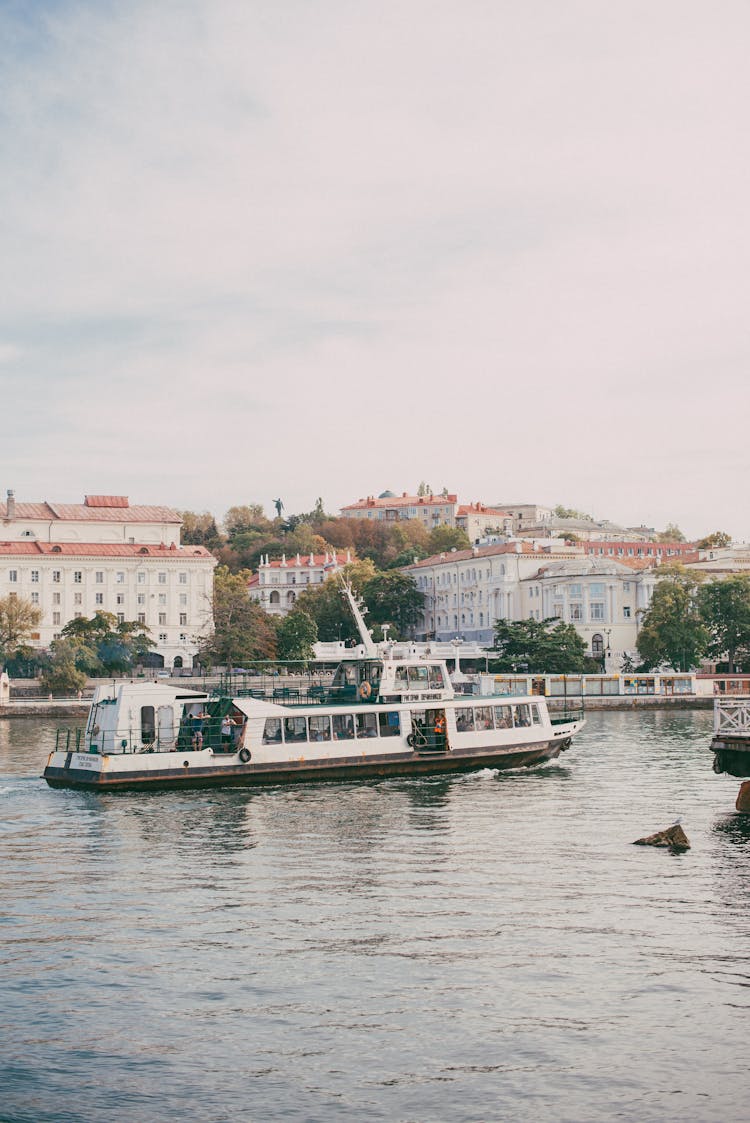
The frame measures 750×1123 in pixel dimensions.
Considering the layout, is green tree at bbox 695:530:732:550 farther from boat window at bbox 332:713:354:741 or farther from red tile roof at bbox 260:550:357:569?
boat window at bbox 332:713:354:741

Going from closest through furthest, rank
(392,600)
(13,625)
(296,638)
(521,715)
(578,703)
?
(521,715) < (578,703) < (13,625) < (296,638) < (392,600)

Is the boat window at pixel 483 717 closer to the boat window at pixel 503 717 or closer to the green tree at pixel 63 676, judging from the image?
the boat window at pixel 503 717

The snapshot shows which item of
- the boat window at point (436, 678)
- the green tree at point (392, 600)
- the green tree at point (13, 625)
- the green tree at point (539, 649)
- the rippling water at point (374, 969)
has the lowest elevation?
the rippling water at point (374, 969)

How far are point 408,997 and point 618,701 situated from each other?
7974 cm

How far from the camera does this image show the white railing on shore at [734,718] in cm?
3650

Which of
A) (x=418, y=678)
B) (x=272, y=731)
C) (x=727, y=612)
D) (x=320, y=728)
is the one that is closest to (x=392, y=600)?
(x=727, y=612)

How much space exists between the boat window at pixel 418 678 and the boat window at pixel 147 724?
29.0 feet

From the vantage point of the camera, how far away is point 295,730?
4294 centimetres

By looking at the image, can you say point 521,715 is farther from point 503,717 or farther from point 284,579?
point 284,579

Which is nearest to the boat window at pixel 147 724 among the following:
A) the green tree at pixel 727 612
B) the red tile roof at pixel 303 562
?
the green tree at pixel 727 612

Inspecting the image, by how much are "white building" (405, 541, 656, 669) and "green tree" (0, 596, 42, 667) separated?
1685 inches

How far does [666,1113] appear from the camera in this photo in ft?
47.0

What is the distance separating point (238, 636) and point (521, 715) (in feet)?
214

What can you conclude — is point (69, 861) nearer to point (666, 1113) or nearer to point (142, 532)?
point (666, 1113)
